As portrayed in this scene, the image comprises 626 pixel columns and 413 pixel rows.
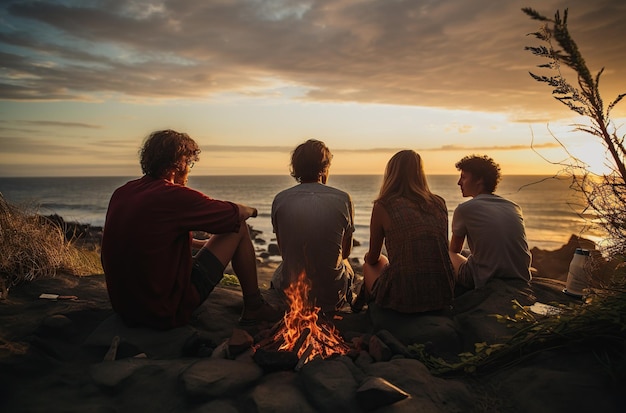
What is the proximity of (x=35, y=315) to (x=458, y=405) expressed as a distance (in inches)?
168

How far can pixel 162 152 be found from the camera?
411 centimetres

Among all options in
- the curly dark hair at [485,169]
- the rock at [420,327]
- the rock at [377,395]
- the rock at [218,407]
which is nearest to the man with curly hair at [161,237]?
the rock at [218,407]

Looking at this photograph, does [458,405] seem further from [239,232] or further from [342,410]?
[239,232]

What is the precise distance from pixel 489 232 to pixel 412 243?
132cm

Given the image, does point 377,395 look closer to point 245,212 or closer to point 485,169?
point 245,212

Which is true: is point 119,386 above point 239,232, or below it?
below

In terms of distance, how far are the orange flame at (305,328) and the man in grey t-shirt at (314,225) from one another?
0.66ft

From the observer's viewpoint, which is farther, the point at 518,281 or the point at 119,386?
the point at 518,281

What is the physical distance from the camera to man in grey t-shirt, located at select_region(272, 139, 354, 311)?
487cm

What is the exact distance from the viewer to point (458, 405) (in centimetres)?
296

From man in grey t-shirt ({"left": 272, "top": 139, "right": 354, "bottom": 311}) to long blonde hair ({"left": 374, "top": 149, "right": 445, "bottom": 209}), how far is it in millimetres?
567

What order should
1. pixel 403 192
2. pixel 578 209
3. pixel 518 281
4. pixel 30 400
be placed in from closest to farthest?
pixel 30 400 < pixel 578 209 < pixel 403 192 < pixel 518 281

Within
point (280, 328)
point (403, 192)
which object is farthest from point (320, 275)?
point (403, 192)

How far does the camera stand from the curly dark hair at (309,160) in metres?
4.99
